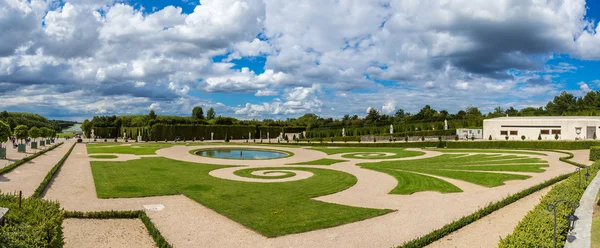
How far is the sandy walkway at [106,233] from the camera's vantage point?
9447 mm

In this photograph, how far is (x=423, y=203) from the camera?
13.6 meters

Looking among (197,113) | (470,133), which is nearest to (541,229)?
(470,133)

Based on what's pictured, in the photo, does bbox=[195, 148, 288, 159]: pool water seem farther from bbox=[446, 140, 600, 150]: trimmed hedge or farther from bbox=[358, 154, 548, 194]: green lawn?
bbox=[446, 140, 600, 150]: trimmed hedge

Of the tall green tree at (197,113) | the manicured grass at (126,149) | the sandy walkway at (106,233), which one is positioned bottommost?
the sandy walkway at (106,233)

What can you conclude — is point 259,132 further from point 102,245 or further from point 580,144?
point 102,245

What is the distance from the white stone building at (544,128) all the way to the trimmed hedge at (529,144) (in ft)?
40.3

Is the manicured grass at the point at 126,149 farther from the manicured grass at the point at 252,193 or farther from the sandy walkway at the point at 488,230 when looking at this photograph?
the sandy walkway at the point at 488,230

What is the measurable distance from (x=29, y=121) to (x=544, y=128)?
120582mm

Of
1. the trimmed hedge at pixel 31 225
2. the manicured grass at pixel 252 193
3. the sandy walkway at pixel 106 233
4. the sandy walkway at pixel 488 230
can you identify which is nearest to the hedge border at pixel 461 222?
the sandy walkway at pixel 488 230

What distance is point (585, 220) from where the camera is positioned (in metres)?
10.3

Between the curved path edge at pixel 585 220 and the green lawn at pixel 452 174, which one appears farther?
the green lawn at pixel 452 174

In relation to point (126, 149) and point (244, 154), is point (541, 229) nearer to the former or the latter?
point (244, 154)

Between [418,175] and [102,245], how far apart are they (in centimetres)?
1586

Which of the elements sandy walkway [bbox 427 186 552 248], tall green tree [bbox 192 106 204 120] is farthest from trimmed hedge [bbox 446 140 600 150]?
tall green tree [bbox 192 106 204 120]
